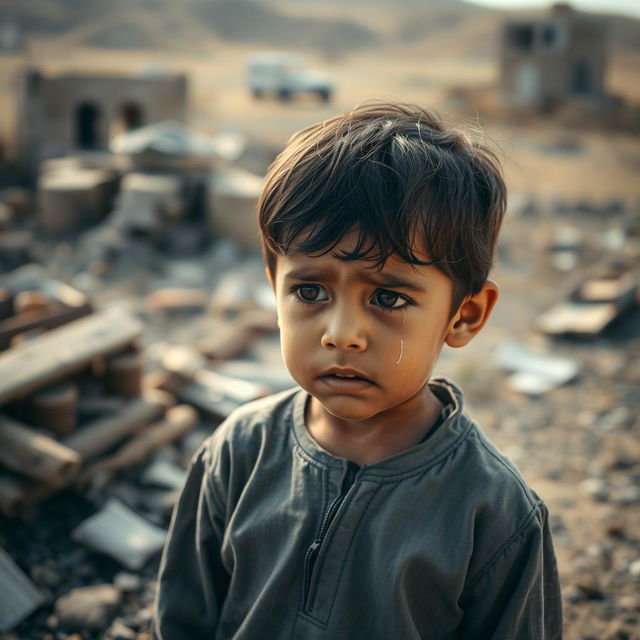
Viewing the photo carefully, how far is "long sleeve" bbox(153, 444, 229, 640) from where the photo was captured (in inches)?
72.7

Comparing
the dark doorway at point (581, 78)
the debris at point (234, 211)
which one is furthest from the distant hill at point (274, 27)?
the debris at point (234, 211)

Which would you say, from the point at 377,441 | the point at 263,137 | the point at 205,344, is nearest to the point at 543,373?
the point at 205,344

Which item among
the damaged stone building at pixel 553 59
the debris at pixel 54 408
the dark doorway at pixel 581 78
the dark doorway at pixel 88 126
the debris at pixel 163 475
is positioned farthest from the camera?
the dark doorway at pixel 581 78

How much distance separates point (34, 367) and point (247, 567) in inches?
72.7

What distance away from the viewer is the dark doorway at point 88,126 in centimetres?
1323

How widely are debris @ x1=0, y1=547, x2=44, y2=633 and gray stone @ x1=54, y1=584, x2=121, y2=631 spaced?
10 centimetres

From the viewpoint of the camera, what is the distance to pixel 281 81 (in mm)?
26000

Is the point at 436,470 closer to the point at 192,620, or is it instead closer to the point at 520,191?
the point at 192,620

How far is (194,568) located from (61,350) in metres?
1.76

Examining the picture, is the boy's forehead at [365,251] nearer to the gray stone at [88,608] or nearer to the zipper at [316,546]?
the zipper at [316,546]

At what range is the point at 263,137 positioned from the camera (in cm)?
1623

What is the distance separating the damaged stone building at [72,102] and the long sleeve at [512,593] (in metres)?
11.6

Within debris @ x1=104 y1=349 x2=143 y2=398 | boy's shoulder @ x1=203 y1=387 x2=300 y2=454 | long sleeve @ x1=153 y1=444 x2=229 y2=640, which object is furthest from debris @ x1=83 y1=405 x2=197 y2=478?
boy's shoulder @ x1=203 y1=387 x2=300 y2=454

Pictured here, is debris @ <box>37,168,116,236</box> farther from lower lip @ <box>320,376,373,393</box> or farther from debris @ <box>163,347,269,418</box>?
lower lip @ <box>320,376,373,393</box>
